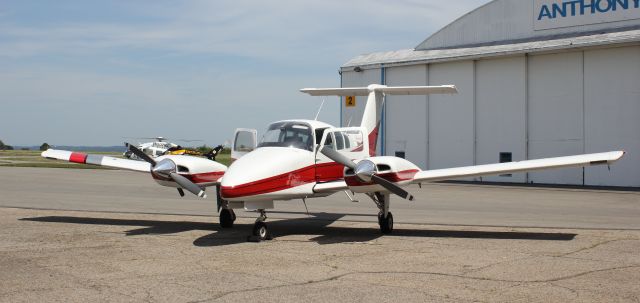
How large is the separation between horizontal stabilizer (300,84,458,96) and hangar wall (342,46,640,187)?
1722 centimetres

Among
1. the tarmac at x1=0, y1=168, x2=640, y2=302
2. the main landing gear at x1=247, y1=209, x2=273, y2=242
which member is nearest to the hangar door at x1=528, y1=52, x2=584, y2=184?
the tarmac at x1=0, y1=168, x2=640, y2=302

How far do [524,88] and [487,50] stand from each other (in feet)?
10.7

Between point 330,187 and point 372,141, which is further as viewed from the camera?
point 372,141

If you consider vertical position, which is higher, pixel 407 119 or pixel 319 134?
pixel 407 119

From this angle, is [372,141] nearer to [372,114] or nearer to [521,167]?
[372,114]

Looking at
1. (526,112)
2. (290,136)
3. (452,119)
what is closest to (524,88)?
(526,112)

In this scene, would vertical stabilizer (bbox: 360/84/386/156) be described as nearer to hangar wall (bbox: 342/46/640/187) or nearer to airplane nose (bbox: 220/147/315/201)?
airplane nose (bbox: 220/147/315/201)

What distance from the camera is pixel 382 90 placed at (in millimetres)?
19094

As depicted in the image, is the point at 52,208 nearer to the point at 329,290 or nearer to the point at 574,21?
the point at 329,290

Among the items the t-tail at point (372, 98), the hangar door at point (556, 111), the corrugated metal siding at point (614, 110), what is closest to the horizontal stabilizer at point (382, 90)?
the t-tail at point (372, 98)

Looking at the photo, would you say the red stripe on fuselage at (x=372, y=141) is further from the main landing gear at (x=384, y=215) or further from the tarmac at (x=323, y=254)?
the main landing gear at (x=384, y=215)

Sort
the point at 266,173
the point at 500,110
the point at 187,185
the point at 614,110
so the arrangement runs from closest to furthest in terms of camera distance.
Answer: the point at 266,173
the point at 187,185
the point at 614,110
the point at 500,110

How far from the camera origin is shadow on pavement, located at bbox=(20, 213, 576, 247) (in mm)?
14336

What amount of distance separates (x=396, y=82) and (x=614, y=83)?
43.1 ft
